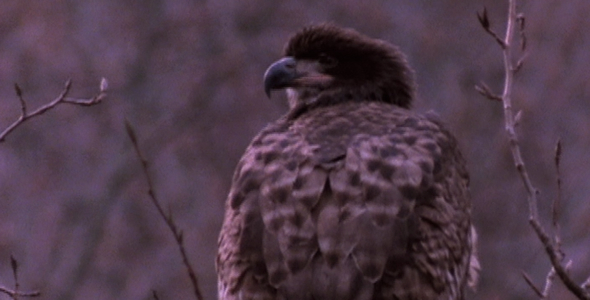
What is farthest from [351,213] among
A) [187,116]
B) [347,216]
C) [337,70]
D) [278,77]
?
[187,116]

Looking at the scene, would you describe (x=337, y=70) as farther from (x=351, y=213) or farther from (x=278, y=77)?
(x=351, y=213)

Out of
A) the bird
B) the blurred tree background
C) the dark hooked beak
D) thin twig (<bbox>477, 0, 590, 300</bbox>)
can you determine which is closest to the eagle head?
the dark hooked beak

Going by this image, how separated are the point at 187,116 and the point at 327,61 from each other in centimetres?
855

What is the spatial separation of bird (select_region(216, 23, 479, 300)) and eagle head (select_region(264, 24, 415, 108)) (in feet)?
1.11

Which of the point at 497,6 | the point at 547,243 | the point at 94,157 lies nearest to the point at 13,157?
the point at 94,157

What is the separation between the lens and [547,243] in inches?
236

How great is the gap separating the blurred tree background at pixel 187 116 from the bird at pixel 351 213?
324 inches

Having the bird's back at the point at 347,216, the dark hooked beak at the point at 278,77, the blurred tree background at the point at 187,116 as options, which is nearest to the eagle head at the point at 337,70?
the dark hooked beak at the point at 278,77

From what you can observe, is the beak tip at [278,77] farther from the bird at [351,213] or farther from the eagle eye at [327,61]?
the bird at [351,213]

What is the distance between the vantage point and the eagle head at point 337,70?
821 cm

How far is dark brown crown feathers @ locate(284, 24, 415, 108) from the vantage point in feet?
27.1

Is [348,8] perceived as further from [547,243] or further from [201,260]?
[547,243]

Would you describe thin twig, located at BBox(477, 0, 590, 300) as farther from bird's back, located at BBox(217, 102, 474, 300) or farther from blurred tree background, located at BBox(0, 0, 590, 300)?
blurred tree background, located at BBox(0, 0, 590, 300)

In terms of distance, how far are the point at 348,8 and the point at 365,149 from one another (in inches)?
373
